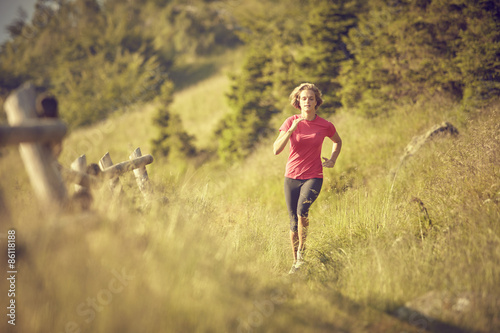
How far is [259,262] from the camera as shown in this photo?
132 inches

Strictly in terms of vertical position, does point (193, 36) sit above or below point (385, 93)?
above

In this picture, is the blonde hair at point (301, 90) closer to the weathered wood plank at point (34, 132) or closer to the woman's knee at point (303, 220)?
the woman's knee at point (303, 220)

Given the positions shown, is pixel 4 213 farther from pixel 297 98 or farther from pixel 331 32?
pixel 331 32

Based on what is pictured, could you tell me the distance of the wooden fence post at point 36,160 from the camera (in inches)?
83.7

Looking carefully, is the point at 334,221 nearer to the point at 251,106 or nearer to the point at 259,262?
the point at 259,262

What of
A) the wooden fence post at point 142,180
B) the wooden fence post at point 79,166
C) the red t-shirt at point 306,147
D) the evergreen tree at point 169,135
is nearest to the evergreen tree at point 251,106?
the evergreen tree at point 169,135

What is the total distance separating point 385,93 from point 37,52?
3706 cm

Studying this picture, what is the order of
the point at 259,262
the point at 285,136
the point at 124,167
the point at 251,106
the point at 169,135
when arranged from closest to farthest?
the point at 259,262 < the point at 285,136 < the point at 124,167 < the point at 251,106 < the point at 169,135

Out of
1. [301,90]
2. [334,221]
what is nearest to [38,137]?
[301,90]

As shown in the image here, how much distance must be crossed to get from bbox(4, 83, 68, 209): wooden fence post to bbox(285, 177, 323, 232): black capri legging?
2.45 m

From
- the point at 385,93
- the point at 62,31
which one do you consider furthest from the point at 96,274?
the point at 62,31

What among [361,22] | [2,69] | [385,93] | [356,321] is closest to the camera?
[356,321]

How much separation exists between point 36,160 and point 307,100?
2850mm

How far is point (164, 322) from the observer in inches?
76.6
